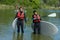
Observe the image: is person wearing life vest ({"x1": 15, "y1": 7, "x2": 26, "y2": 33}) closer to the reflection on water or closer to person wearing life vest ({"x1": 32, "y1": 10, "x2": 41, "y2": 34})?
person wearing life vest ({"x1": 32, "y1": 10, "x2": 41, "y2": 34})

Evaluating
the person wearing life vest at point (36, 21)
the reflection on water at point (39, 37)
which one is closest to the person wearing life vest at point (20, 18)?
the person wearing life vest at point (36, 21)

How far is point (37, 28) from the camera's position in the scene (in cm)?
1595

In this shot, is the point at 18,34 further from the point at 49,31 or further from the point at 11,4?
the point at 11,4

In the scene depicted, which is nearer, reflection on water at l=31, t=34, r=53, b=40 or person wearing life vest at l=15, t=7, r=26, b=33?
reflection on water at l=31, t=34, r=53, b=40

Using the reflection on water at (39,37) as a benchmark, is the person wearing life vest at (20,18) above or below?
above

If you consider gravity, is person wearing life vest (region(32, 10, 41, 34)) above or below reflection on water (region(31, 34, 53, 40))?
above

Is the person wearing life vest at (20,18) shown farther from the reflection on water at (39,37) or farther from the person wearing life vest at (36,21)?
the reflection on water at (39,37)

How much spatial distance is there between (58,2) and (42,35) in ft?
321

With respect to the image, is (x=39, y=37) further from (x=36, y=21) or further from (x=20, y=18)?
(x=20, y=18)

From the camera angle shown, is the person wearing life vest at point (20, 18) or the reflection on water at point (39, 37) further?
the person wearing life vest at point (20, 18)

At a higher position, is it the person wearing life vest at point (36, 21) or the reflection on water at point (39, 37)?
the person wearing life vest at point (36, 21)

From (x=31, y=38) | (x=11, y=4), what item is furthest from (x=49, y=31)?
(x=11, y=4)

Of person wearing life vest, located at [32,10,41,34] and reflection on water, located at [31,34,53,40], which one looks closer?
reflection on water, located at [31,34,53,40]

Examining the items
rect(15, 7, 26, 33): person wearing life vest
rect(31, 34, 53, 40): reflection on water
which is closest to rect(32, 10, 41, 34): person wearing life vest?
rect(31, 34, 53, 40): reflection on water
